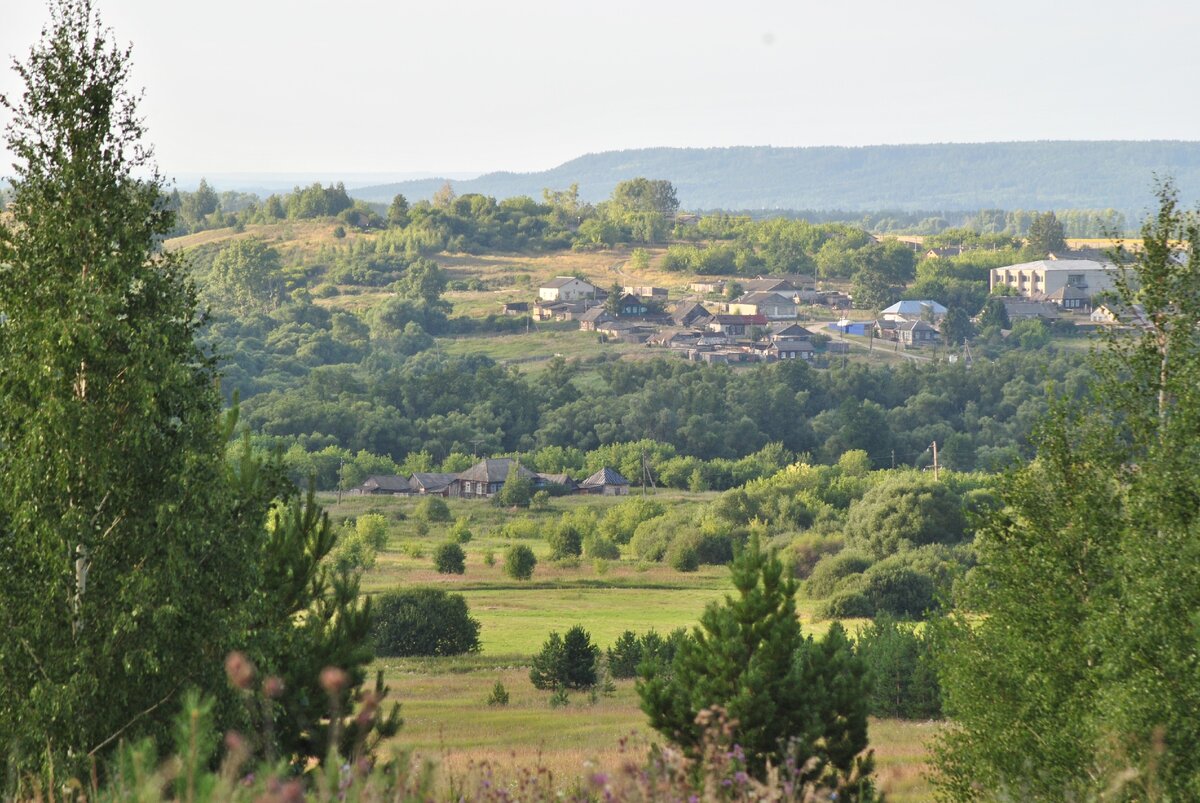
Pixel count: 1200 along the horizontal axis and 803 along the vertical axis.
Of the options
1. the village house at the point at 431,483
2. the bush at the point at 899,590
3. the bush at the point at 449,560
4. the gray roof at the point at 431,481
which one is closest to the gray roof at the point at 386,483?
the village house at the point at 431,483

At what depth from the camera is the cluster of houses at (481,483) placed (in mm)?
78688

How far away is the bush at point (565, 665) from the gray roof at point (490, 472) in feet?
151

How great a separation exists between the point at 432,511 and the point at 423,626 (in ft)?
97.8

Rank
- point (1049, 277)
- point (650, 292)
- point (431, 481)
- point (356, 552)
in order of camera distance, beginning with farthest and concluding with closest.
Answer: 1. point (1049, 277)
2. point (650, 292)
3. point (431, 481)
4. point (356, 552)

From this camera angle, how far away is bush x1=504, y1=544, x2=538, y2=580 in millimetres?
53625

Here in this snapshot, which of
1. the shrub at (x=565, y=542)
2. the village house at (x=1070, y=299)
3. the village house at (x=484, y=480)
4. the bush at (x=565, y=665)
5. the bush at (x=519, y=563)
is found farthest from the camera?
the village house at (x=1070, y=299)

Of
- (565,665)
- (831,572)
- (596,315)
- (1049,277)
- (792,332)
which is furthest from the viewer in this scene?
(1049,277)

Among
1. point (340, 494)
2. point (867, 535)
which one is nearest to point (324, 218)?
point (340, 494)

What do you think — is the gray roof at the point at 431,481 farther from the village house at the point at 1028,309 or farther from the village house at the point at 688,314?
the village house at the point at 1028,309

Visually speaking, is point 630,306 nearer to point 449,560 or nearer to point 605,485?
point 605,485

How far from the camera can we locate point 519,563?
176ft

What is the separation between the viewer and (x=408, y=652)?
40.6 meters

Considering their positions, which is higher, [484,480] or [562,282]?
[562,282]

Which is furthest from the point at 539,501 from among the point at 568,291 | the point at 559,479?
the point at 568,291
